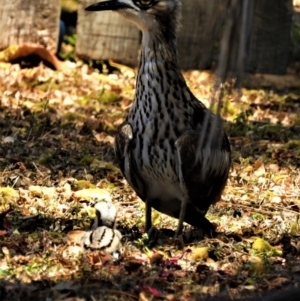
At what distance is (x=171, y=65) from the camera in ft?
19.8

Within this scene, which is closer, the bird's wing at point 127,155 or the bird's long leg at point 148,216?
the bird's wing at point 127,155

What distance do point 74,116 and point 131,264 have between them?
415cm

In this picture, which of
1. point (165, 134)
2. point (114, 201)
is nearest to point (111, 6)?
point (165, 134)

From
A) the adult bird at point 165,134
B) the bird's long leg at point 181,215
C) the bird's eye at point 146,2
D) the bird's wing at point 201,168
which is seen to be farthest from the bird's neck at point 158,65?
the bird's long leg at point 181,215

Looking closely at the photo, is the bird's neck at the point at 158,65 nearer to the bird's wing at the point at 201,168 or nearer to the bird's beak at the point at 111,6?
the bird's beak at the point at 111,6

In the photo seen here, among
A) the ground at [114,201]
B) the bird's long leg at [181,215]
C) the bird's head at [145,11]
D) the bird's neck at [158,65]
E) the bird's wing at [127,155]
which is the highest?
the bird's head at [145,11]

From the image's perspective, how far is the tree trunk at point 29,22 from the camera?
10781 millimetres

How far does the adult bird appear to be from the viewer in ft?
19.4

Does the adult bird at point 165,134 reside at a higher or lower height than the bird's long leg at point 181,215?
higher

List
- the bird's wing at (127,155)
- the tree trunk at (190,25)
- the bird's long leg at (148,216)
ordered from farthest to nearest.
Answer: the tree trunk at (190,25) < the bird's long leg at (148,216) < the bird's wing at (127,155)

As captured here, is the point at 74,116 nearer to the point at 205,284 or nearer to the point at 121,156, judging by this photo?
the point at 121,156

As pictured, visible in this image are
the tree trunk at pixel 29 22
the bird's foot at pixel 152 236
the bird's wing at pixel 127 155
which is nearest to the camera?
the bird's foot at pixel 152 236

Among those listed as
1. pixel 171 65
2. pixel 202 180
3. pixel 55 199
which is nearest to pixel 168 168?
pixel 202 180

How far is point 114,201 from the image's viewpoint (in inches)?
273
